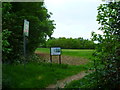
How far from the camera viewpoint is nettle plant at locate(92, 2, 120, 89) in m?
2.77

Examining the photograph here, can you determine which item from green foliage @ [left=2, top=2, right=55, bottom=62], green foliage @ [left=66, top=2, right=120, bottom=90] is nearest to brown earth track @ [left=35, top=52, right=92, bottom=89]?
green foliage @ [left=66, top=2, right=120, bottom=90]

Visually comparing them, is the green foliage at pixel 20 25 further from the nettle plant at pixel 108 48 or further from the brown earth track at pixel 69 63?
the nettle plant at pixel 108 48

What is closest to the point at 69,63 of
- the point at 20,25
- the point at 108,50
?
the point at 20,25

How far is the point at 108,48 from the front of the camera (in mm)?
2809

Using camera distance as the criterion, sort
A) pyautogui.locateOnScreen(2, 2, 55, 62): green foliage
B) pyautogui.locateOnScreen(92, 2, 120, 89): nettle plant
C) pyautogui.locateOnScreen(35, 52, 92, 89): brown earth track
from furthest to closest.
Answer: pyautogui.locateOnScreen(2, 2, 55, 62): green foliage → pyautogui.locateOnScreen(35, 52, 92, 89): brown earth track → pyautogui.locateOnScreen(92, 2, 120, 89): nettle plant

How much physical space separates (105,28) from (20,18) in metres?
6.07

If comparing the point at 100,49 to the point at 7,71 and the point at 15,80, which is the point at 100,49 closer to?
the point at 15,80

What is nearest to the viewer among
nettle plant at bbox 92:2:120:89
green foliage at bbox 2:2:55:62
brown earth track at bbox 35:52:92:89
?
nettle plant at bbox 92:2:120:89

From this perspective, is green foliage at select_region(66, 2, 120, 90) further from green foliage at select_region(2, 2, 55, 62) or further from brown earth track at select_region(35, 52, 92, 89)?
green foliage at select_region(2, 2, 55, 62)

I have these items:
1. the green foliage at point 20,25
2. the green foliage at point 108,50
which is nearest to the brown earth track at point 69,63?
the green foliage at point 108,50

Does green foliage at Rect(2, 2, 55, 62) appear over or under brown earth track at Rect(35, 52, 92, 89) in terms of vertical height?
over

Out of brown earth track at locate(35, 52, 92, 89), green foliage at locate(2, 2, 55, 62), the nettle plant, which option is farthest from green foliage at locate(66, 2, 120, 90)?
green foliage at locate(2, 2, 55, 62)

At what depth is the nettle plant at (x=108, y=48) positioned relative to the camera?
2.77 m

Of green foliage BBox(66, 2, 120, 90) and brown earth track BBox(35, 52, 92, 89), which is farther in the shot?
brown earth track BBox(35, 52, 92, 89)
